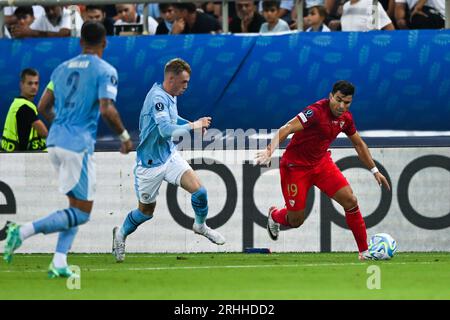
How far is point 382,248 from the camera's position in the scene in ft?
47.5

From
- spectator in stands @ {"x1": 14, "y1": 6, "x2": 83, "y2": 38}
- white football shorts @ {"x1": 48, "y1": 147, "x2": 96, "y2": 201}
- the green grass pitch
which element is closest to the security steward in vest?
spectator in stands @ {"x1": 14, "y1": 6, "x2": 83, "y2": 38}

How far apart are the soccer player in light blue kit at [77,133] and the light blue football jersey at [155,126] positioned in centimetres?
271

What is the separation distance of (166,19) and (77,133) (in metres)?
7.93

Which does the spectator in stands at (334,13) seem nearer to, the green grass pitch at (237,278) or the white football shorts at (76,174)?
the green grass pitch at (237,278)

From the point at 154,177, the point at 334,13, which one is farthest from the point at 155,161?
the point at 334,13

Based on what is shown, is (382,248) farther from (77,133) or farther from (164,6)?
(164,6)

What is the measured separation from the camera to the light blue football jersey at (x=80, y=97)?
37.4ft

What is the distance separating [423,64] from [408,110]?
2.24 feet

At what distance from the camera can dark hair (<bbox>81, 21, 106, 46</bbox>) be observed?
11.4m

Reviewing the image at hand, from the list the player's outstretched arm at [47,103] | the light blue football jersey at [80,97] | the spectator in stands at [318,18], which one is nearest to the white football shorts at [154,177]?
the player's outstretched arm at [47,103]

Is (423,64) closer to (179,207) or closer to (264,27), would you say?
(264,27)

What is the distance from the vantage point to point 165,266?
13672 millimetres

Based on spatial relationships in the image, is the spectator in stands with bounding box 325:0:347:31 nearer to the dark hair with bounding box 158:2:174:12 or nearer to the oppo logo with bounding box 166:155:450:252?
the dark hair with bounding box 158:2:174:12
